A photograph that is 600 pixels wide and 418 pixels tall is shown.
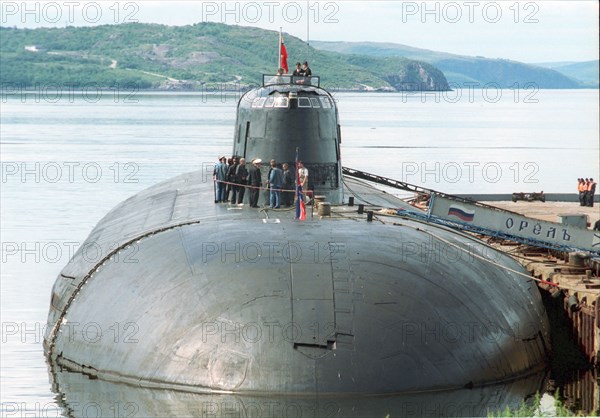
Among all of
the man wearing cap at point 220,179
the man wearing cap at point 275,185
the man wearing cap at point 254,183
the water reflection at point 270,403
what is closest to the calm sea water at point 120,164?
the water reflection at point 270,403

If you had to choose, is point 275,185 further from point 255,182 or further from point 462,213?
point 462,213

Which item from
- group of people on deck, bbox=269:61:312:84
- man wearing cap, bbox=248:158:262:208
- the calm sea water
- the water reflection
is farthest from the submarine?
group of people on deck, bbox=269:61:312:84

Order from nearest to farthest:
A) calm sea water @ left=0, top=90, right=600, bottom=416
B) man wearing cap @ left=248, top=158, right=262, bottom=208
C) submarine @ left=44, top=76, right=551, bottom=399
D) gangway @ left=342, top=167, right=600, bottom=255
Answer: submarine @ left=44, top=76, right=551, bottom=399, man wearing cap @ left=248, top=158, right=262, bottom=208, gangway @ left=342, top=167, right=600, bottom=255, calm sea water @ left=0, top=90, right=600, bottom=416

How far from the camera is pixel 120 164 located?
289 feet

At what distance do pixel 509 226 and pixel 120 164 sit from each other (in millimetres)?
59817

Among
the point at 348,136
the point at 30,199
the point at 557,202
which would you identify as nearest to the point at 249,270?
the point at 557,202

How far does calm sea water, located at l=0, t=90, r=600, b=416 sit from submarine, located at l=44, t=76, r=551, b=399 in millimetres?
2596

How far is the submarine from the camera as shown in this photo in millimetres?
20938

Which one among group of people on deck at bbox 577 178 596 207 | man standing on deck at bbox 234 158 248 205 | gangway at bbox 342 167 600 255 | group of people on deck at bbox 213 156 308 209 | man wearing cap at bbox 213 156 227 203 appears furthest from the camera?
group of people on deck at bbox 577 178 596 207

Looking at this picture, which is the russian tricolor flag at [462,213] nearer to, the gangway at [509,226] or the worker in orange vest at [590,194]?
the gangway at [509,226]

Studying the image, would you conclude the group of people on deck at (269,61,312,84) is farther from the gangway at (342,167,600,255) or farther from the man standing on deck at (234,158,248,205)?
the gangway at (342,167,600,255)

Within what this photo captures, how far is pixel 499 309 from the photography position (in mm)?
24438

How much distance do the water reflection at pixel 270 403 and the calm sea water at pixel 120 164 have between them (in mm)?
1526

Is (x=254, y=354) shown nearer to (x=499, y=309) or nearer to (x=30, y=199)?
(x=499, y=309)
